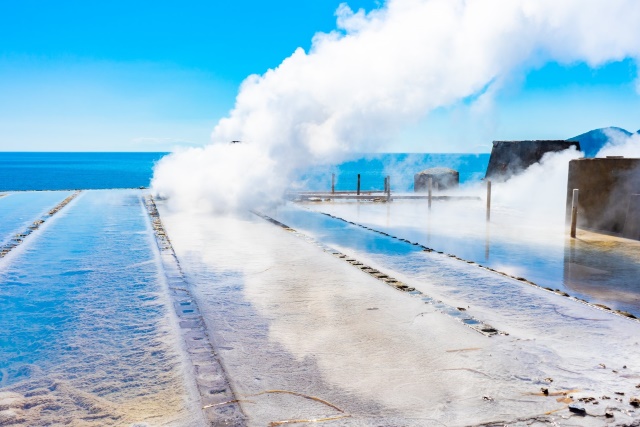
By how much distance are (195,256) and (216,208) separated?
858cm

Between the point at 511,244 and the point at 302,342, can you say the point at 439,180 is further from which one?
the point at 302,342

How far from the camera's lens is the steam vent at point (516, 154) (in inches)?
1219

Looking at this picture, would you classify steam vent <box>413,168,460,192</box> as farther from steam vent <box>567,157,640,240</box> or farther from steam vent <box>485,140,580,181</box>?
steam vent <box>567,157,640,240</box>

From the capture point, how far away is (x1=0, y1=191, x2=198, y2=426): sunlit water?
12.9 feet

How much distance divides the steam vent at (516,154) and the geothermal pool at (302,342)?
22.6m

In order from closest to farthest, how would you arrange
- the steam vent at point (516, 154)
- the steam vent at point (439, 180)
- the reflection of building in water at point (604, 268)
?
1. the reflection of building in water at point (604, 268)
2. the steam vent at point (516, 154)
3. the steam vent at point (439, 180)

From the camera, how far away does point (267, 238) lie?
1218cm

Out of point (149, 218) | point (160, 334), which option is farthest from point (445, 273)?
point (149, 218)

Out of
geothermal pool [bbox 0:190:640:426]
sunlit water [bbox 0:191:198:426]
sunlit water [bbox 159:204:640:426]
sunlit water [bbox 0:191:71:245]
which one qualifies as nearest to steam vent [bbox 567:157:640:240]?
geothermal pool [bbox 0:190:640:426]

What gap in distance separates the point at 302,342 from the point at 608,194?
1227 centimetres

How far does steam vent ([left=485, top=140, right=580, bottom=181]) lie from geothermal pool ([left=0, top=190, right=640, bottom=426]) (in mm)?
22600

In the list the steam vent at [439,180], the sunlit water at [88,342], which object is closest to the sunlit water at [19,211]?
the sunlit water at [88,342]

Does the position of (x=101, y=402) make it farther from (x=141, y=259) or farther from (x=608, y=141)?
(x=608, y=141)

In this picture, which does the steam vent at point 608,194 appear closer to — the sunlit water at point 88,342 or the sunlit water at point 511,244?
the sunlit water at point 511,244
